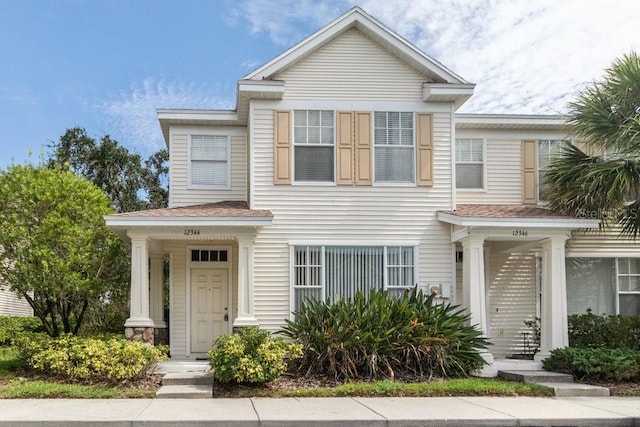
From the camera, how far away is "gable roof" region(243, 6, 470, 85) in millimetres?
14672

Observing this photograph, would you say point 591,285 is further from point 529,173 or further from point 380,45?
point 380,45

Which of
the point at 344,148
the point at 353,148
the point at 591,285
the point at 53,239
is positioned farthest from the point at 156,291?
the point at 591,285

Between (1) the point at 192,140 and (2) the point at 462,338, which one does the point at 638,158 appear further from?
(1) the point at 192,140

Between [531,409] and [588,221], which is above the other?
[588,221]

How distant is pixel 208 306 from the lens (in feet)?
51.4

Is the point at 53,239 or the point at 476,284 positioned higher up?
the point at 53,239

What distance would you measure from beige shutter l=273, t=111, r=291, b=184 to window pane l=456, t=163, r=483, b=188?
4329 mm

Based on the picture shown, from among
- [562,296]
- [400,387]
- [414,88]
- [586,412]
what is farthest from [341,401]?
[414,88]

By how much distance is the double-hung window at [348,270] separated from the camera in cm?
1449

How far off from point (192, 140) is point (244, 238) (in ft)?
11.4

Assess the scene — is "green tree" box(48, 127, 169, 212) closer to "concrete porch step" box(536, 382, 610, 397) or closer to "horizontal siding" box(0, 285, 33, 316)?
"horizontal siding" box(0, 285, 33, 316)

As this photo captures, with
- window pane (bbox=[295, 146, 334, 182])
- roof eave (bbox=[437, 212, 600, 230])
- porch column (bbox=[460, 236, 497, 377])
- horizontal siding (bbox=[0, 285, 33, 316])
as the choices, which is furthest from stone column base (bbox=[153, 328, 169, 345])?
horizontal siding (bbox=[0, 285, 33, 316])

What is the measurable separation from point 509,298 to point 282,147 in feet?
21.5

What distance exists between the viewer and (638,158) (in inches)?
547
